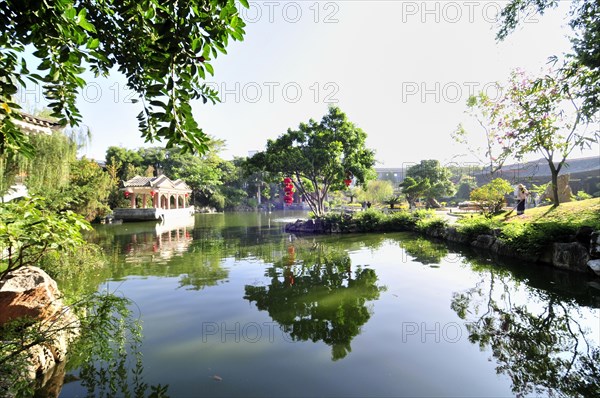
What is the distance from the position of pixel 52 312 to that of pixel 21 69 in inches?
119

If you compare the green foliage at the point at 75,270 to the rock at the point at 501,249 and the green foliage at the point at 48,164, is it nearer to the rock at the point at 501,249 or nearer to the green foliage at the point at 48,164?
the green foliage at the point at 48,164

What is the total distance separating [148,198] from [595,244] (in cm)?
3430

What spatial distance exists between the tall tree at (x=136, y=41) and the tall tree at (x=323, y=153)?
52.1 ft

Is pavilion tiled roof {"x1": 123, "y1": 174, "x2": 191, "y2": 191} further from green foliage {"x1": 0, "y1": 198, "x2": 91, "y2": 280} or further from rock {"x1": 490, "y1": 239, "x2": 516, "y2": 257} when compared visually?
green foliage {"x1": 0, "y1": 198, "x2": 91, "y2": 280}

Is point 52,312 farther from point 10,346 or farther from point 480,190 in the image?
point 480,190

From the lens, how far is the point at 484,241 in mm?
10961

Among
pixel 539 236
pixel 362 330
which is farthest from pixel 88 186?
pixel 539 236

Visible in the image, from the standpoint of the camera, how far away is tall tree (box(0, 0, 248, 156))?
165 cm

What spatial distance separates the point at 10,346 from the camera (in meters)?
2.83

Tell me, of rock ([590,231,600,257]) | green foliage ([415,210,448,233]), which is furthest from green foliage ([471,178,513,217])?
rock ([590,231,600,257])

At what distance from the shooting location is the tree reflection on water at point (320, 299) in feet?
14.0

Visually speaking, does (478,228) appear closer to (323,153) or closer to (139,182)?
(323,153)

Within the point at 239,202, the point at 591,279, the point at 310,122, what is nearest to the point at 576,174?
the point at 310,122

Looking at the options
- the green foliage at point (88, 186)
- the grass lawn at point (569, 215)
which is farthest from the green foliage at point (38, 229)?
the green foliage at point (88, 186)
